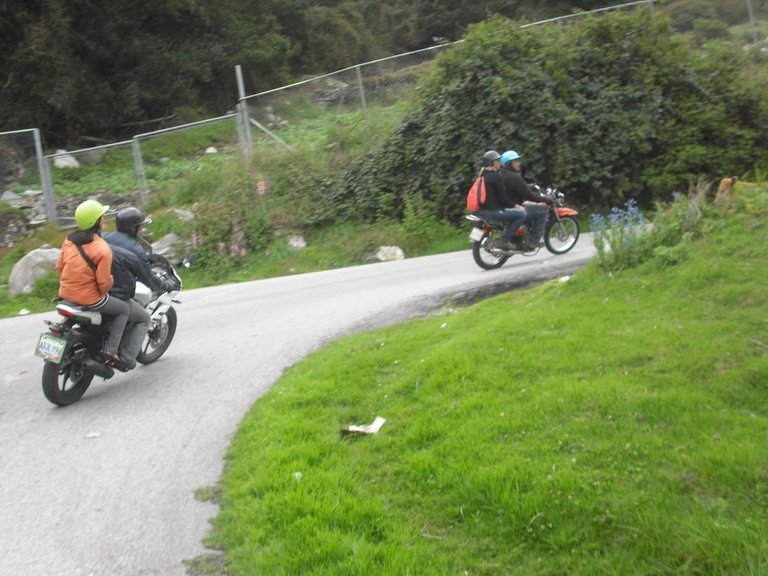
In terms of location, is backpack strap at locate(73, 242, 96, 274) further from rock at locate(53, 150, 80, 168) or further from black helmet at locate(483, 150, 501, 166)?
rock at locate(53, 150, 80, 168)

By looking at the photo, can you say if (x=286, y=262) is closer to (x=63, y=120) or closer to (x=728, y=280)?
(x=728, y=280)

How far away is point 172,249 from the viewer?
16.6 meters

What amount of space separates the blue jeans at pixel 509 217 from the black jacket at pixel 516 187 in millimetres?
258

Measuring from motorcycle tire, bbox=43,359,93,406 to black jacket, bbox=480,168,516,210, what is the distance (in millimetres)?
6710

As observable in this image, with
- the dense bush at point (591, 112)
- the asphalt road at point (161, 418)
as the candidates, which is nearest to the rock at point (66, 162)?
the dense bush at point (591, 112)

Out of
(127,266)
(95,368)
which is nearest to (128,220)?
(127,266)

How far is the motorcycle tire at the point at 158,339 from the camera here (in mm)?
8500

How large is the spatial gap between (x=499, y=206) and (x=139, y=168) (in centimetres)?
1130

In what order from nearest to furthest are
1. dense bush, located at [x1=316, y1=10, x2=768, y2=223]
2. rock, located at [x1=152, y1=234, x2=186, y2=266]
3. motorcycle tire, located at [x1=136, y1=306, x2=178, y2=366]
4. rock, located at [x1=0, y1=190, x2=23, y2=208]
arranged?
motorcycle tire, located at [x1=136, y1=306, x2=178, y2=366] → dense bush, located at [x1=316, y1=10, x2=768, y2=223] → rock, located at [x1=152, y1=234, x2=186, y2=266] → rock, located at [x1=0, y1=190, x2=23, y2=208]

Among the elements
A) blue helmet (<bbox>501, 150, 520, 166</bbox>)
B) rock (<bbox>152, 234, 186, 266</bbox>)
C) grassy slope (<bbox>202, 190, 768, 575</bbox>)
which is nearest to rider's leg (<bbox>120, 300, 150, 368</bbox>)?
grassy slope (<bbox>202, 190, 768, 575</bbox>)

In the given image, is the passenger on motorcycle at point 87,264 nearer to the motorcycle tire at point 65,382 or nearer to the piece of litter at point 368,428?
the motorcycle tire at point 65,382

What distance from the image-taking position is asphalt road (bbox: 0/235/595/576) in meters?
4.53

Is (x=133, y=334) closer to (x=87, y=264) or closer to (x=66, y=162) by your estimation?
(x=87, y=264)

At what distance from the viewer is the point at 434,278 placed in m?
11.8
